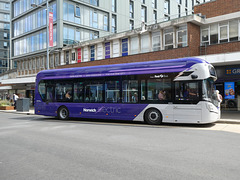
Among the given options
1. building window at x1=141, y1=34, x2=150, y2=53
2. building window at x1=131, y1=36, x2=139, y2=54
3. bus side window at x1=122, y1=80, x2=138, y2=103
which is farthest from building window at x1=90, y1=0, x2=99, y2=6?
bus side window at x1=122, y1=80, x2=138, y2=103

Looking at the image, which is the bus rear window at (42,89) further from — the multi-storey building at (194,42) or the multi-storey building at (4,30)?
the multi-storey building at (4,30)

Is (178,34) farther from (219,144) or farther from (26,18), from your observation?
(26,18)

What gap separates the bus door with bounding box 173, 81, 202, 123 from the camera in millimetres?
10406

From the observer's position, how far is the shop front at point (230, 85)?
1769 centimetres

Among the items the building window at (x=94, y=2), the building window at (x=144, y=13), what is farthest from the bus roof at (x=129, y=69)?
the building window at (x=144, y=13)

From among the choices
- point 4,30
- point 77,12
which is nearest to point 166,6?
point 77,12

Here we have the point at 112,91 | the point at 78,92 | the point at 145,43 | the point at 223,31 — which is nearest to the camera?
the point at 112,91

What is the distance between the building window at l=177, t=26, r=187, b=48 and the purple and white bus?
829 centimetres

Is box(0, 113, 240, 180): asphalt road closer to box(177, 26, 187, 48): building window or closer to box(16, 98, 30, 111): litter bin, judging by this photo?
box(177, 26, 187, 48): building window

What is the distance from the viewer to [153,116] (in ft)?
37.3

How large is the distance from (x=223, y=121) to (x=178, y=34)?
9913mm

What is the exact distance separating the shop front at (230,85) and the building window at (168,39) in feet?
14.7

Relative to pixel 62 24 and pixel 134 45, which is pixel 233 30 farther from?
pixel 62 24

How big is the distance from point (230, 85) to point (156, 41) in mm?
7543
